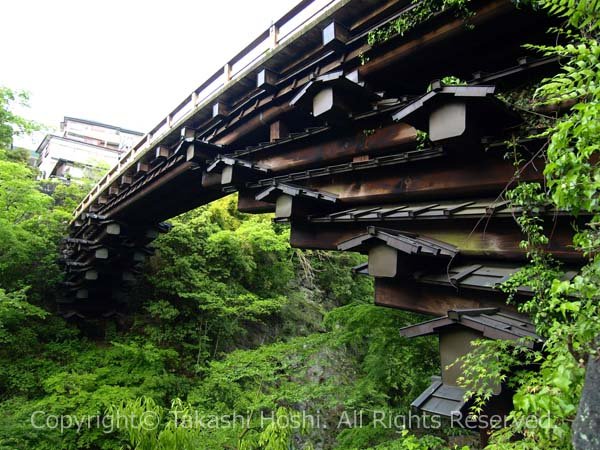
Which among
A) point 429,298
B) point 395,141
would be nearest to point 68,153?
point 395,141

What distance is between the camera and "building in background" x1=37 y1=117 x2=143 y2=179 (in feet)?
71.3

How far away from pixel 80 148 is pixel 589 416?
3270 centimetres

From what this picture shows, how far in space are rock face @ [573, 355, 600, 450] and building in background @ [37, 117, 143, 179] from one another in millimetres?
21451

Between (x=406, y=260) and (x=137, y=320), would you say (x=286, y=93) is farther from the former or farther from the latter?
(x=137, y=320)

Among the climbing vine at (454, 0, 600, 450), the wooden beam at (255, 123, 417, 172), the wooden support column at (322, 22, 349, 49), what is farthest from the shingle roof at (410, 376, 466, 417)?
the wooden support column at (322, 22, 349, 49)

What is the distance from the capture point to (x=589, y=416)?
125 centimetres

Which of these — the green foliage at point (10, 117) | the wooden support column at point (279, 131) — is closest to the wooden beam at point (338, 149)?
the wooden support column at point (279, 131)

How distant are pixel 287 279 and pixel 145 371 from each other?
605cm

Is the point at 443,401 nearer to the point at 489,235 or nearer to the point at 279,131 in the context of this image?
the point at 489,235

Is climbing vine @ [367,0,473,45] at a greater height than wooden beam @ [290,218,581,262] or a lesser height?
greater

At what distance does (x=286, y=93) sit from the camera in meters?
4.18

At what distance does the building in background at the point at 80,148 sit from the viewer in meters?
21.7

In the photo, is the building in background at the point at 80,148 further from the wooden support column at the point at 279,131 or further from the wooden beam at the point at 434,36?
A: the wooden beam at the point at 434,36

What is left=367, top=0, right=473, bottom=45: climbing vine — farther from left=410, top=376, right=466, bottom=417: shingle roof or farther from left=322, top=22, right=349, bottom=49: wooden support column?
left=410, top=376, right=466, bottom=417: shingle roof
